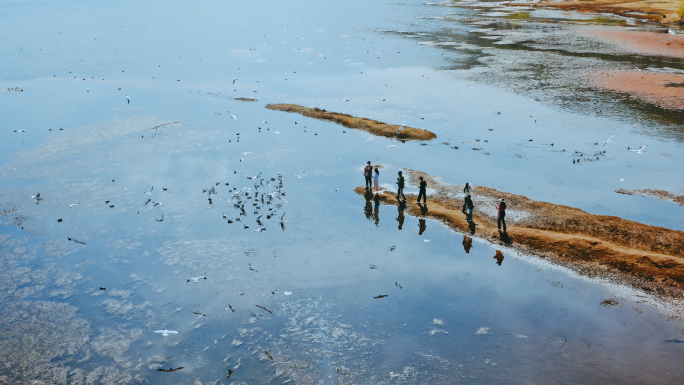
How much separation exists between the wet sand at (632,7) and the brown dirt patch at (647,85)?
4966cm

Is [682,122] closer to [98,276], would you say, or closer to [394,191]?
[394,191]

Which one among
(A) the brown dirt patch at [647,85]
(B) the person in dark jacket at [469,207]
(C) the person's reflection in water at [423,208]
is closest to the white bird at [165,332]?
(C) the person's reflection in water at [423,208]

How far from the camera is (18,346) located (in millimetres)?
17812

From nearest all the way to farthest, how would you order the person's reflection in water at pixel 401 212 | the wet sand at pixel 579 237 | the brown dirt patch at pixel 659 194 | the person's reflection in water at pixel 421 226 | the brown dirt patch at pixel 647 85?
the wet sand at pixel 579 237, the person's reflection in water at pixel 421 226, the person's reflection in water at pixel 401 212, the brown dirt patch at pixel 659 194, the brown dirt patch at pixel 647 85

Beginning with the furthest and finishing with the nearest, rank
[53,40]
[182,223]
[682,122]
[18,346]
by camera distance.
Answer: [53,40] < [682,122] < [182,223] < [18,346]

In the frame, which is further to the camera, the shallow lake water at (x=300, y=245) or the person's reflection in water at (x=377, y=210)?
the person's reflection in water at (x=377, y=210)

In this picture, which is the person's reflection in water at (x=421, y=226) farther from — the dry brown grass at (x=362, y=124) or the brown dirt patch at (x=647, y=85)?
the brown dirt patch at (x=647, y=85)

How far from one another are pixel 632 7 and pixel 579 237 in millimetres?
112525

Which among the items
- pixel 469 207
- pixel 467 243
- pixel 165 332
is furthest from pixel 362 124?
pixel 165 332

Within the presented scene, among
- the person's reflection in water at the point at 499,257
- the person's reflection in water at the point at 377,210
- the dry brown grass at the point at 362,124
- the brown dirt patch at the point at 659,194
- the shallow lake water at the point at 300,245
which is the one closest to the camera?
the shallow lake water at the point at 300,245

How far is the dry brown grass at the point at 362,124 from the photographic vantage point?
4053cm

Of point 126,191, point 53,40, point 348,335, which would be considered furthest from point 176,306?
point 53,40

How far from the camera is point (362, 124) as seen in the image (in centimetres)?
4375

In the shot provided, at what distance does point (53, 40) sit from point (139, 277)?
95.7m
